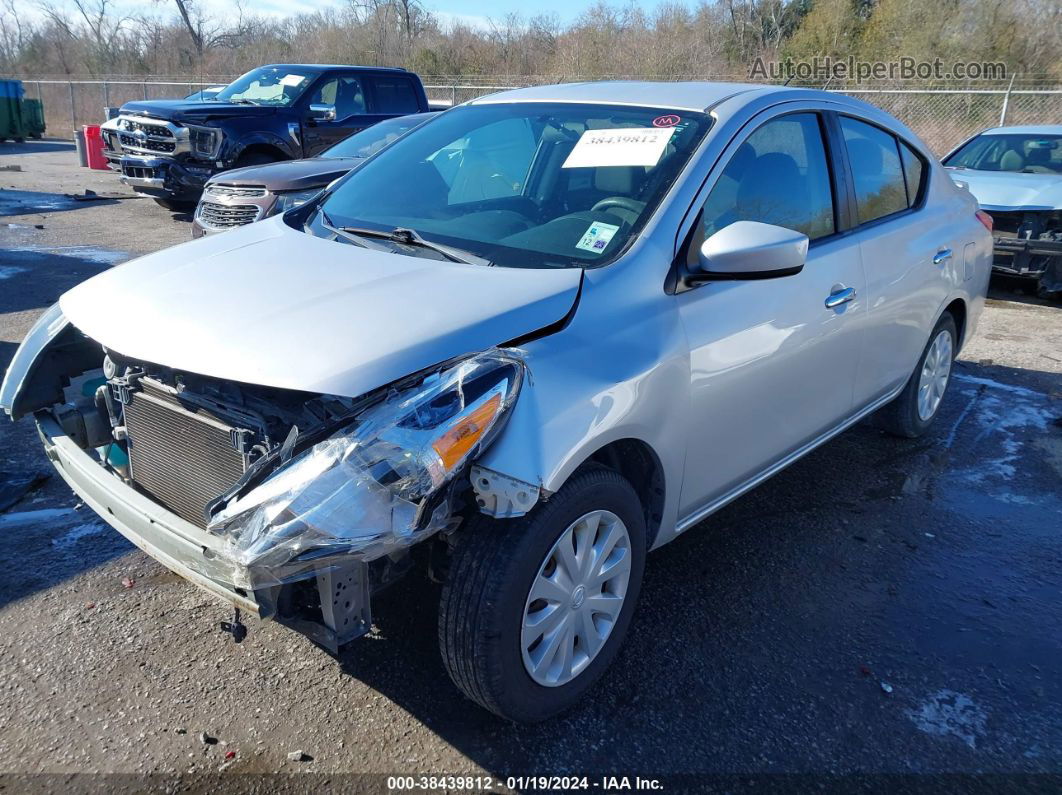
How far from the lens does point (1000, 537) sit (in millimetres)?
3926

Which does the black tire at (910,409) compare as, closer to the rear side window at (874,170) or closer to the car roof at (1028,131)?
the rear side window at (874,170)

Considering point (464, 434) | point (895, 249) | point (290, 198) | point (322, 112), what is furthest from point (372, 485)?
point (322, 112)

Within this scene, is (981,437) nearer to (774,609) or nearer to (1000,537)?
(1000,537)

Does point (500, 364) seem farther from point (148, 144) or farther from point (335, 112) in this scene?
point (148, 144)

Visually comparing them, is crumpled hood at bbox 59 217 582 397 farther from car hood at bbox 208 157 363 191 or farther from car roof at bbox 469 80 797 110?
car hood at bbox 208 157 363 191

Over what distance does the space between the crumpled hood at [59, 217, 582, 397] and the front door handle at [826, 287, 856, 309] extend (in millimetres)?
1333

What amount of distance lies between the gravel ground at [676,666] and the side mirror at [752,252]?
1.32 m

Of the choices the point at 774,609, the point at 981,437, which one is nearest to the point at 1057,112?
the point at 981,437

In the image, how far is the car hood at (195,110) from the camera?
35.6 ft

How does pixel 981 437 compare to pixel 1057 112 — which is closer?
pixel 981 437

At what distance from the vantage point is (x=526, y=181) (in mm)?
3361

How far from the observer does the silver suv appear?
7.15 feet

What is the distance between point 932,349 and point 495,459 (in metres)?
3.48

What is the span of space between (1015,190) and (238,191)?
7.89 m
